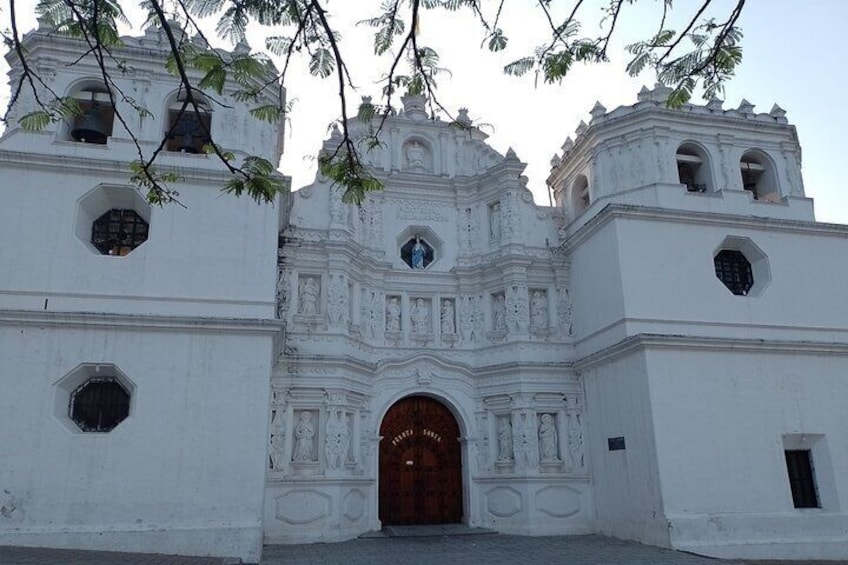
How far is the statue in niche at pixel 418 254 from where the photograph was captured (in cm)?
1592

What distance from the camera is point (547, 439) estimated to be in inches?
566

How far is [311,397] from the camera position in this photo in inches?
529

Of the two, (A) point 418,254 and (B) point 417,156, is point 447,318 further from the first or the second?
(B) point 417,156

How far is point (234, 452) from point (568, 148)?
439 inches

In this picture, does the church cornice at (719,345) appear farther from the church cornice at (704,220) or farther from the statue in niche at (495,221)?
the statue in niche at (495,221)

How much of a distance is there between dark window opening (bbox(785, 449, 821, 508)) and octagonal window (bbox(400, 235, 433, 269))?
8.60 metres

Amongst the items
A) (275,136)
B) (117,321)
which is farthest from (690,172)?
(117,321)

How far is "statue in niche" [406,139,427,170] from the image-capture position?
16.5 metres

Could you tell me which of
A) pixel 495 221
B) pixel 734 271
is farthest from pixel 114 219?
pixel 734 271

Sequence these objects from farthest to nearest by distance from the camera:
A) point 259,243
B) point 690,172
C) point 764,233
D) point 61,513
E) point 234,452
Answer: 1. point 690,172
2. point 764,233
3. point 259,243
4. point 234,452
5. point 61,513

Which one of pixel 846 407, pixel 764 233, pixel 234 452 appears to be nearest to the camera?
pixel 234 452

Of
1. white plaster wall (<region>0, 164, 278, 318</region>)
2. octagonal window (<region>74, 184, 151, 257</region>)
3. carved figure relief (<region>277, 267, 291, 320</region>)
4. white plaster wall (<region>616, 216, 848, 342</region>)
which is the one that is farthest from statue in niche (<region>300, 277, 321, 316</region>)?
white plaster wall (<region>616, 216, 848, 342</region>)

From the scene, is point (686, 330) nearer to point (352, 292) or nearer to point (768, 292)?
point (768, 292)

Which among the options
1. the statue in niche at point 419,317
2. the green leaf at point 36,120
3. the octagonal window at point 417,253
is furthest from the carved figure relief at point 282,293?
the green leaf at point 36,120
